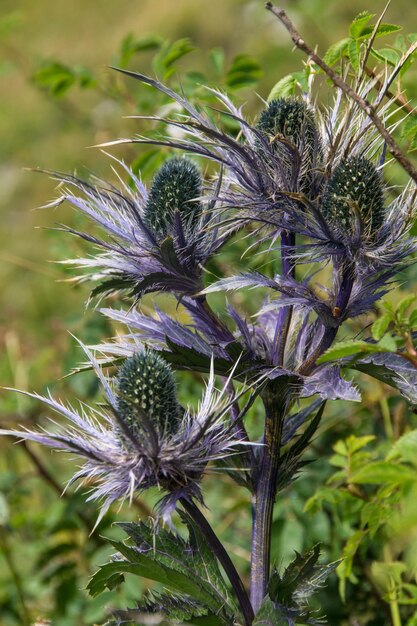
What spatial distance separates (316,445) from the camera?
2.38 m

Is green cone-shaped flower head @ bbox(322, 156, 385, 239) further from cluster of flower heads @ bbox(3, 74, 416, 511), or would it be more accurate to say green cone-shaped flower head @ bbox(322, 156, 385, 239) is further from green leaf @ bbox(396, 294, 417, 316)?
green leaf @ bbox(396, 294, 417, 316)

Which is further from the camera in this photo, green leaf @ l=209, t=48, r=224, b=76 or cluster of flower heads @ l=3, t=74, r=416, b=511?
green leaf @ l=209, t=48, r=224, b=76

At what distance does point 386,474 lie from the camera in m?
0.78

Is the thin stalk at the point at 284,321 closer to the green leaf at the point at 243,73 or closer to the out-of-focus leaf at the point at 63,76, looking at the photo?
the green leaf at the point at 243,73

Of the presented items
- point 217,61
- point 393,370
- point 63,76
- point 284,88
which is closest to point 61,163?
point 63,76

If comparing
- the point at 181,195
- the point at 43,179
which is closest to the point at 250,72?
the point at 181,195

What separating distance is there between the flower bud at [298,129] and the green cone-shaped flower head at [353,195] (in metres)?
0.05

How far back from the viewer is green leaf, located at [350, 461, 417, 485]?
2.52ft

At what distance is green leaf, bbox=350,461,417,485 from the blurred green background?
0.70m

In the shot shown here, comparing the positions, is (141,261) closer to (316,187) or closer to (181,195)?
(181,195)

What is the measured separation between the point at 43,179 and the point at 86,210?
970 centimetres

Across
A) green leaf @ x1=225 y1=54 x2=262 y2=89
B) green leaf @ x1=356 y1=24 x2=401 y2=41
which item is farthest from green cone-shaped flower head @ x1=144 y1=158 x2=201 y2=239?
green leaf @ x1=225 y1=54 x2=262 y2=89

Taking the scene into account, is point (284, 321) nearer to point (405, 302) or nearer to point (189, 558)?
point (405, 302)

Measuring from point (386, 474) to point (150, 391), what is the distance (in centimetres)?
48
